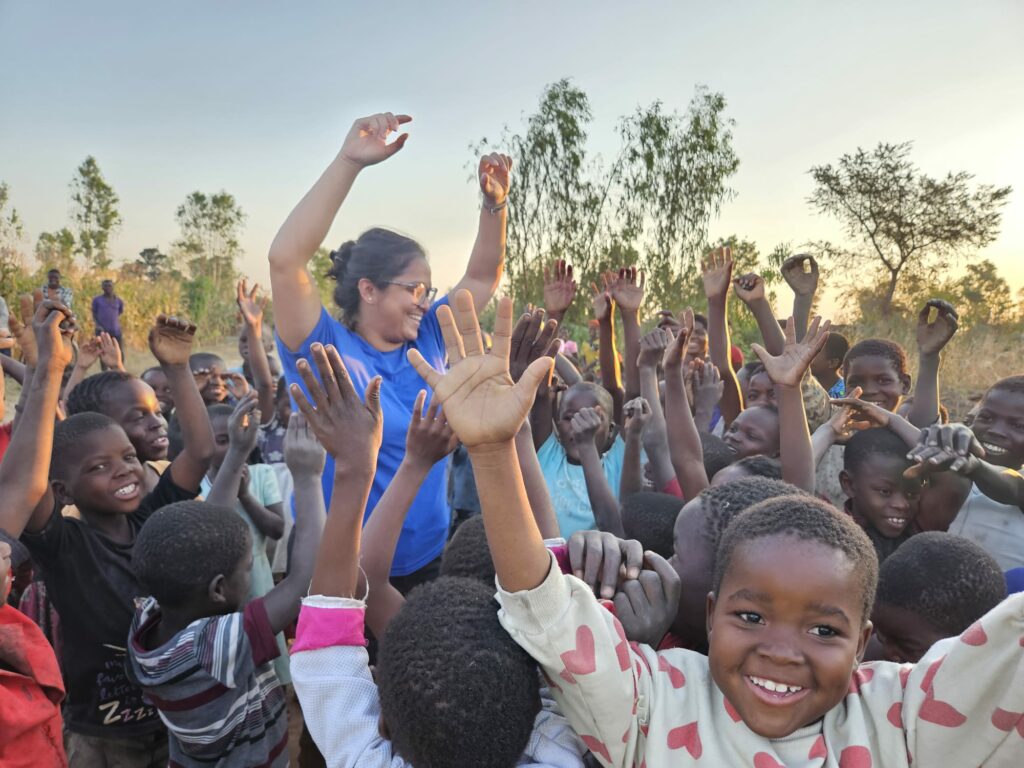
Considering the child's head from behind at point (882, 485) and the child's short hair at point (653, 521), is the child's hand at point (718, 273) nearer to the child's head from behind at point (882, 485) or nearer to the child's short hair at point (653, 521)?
the child's head from behind at point (882, 485)

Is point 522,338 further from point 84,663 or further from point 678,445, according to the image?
point 84,663

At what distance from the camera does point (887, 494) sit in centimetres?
228

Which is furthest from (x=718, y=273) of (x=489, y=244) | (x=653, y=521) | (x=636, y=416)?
(x=653, y=521)

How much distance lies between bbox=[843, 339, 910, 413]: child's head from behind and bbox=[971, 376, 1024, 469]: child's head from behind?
0.54 metres

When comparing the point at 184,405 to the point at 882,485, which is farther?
the point at 184,405

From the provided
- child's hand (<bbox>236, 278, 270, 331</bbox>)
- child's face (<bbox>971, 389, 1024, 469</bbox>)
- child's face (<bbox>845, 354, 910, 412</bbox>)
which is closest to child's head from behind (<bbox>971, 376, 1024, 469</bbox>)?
child's face (<bbox>971, 389, 1024, 469</bbox>)

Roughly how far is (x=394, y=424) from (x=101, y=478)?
92 cm

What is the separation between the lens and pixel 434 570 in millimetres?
2244

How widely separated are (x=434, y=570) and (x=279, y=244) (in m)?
1.13

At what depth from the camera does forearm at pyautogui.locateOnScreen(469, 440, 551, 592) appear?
1.10 metres

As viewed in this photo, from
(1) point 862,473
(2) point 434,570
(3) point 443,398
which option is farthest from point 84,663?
(1) point 862,473

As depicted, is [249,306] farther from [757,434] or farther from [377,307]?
[757,434]

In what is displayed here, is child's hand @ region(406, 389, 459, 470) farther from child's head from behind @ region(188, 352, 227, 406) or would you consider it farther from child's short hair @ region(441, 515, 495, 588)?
child's head from behind @ region(188, 352, 227, 406)

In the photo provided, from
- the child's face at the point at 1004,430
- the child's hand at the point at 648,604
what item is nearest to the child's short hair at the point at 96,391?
the child's hand at the point at 648,604
